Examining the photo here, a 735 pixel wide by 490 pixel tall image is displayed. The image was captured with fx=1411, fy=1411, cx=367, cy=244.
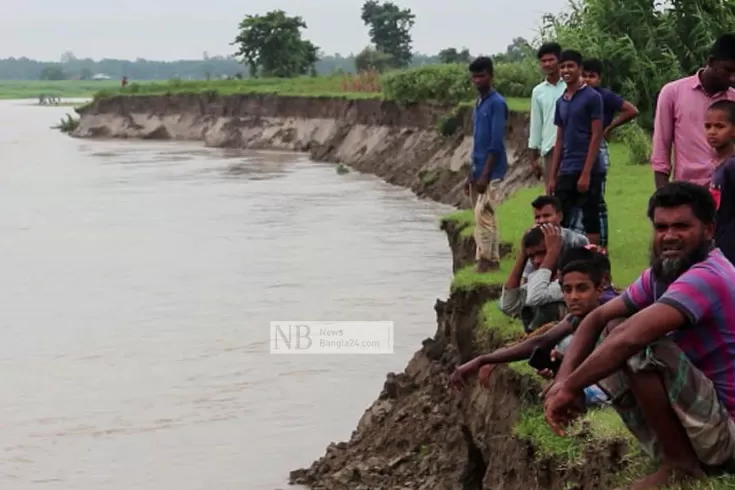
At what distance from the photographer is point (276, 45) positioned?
58781mm

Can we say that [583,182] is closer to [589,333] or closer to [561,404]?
[589,333]

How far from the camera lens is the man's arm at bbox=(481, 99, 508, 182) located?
977 cm

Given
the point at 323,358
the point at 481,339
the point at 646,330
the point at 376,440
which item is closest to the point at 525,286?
the point at 481,339

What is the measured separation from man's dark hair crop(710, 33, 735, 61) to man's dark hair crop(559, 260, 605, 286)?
1.45 m

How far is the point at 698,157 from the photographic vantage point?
7293mm

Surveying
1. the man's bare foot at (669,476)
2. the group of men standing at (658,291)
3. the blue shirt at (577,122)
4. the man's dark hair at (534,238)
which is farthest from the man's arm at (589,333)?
the blue shirt at (577,122)

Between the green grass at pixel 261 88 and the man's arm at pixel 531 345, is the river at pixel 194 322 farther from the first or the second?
the green grass at pixel 261 88

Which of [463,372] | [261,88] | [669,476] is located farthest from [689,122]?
[261,88]

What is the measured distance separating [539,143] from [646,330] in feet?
18.3

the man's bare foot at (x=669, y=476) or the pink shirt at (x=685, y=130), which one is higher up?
the pink shirt at (x=685, y=130)

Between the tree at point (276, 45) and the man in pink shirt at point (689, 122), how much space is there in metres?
51.3

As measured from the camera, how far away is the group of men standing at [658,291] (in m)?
4.78

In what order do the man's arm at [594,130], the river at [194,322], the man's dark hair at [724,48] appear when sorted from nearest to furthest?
the man's dark hair at [724,48], the man's arm at [594,130], the river at [194,322]

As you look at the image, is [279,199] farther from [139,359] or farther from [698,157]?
[698,157]
